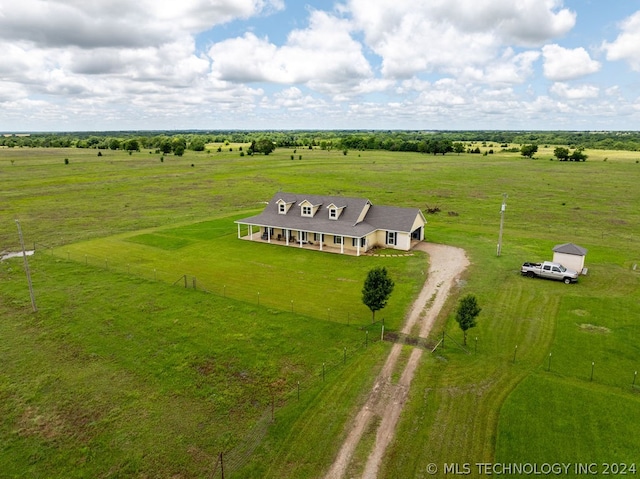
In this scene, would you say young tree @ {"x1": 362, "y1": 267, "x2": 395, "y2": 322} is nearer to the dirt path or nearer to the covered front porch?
the dirt path

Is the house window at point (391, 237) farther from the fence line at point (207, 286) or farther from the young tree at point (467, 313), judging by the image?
the young tree at point (467, 313)

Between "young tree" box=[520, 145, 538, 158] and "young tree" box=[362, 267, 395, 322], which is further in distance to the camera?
"young tree" box=[520, 145, 538, 158]

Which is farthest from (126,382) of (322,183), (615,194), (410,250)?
(615,194)

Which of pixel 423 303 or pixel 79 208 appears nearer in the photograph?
pixel 423 303

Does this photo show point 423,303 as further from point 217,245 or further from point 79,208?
point 79,208

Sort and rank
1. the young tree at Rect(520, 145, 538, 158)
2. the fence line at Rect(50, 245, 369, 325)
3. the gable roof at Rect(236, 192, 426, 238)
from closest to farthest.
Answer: the fence line at Rect(50, 245, 369, 325), the gable roof at Rect(236, 192, 426, 238), the young tree at Rect(520, 145, 538, 158)

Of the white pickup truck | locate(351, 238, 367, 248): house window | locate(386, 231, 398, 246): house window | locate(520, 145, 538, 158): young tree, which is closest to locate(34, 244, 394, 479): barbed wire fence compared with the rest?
locate(351, 238, 367, 248): house window
